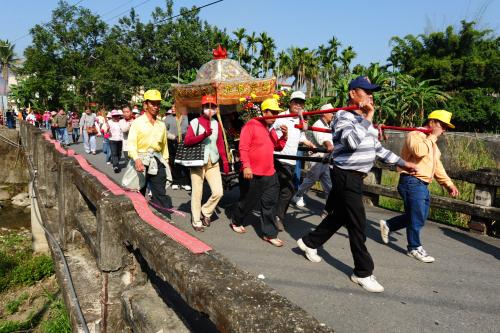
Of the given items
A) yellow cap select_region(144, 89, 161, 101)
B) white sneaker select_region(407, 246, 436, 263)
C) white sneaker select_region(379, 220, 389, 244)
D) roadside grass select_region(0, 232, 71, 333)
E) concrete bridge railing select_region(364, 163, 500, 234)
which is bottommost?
roadside grass select_region(0, 232, 71, 333)

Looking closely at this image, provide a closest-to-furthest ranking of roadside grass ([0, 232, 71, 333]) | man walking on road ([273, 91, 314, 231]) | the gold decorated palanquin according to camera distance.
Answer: roadside grass ([0, 232, 71, 333])
man walking on road ([273, 91, 314, 231])
the gold decorated palanquin

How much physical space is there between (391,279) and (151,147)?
330 centimetres

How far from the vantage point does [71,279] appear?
3.34 metres

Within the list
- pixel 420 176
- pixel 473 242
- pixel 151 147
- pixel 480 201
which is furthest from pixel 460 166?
pixel 151 147

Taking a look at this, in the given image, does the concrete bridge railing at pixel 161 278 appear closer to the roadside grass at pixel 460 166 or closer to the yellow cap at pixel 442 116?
the yellow cap at pixel 442 116

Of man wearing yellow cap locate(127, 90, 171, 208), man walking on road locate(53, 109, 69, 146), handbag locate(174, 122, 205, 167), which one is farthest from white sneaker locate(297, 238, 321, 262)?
man walking on road locate(53, 109, 69, 146)

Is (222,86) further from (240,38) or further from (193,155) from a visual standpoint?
(240,38)

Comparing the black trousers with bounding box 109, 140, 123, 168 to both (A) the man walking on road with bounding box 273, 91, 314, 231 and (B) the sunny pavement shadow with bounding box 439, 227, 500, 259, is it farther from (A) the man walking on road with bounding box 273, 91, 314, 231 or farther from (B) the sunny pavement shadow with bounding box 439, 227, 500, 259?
(B) the sunny pavement shadow with bounding box 439, 227, 500, 259

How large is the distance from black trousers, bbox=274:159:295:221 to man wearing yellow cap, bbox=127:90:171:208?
160cm

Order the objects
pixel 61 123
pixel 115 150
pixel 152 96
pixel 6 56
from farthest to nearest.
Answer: pixel 6 56, pixel 61 123, pixel 115 150, pixel 152 96

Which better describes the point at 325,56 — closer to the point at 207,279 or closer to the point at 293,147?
the point at 293,147

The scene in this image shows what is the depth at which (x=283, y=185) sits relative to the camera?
570 centimetres

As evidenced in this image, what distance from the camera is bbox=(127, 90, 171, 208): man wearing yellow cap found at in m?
4.94

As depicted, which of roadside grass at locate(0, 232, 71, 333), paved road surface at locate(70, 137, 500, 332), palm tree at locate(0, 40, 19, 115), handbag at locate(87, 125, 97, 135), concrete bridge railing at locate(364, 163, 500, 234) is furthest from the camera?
palm tree at locate(0, 40, 19, 115)
